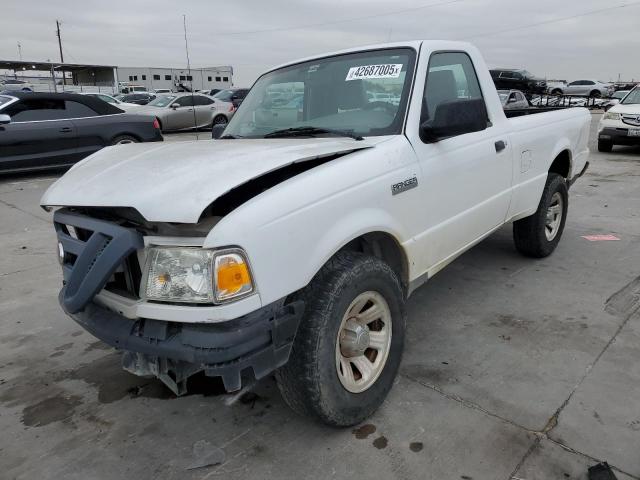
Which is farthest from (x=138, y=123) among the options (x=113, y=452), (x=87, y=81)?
(x=87, y=81)

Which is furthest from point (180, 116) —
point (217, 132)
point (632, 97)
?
point (217, 132)

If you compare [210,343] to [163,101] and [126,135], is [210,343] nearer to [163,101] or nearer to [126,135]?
[126,135]

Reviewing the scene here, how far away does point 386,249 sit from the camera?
2.86m

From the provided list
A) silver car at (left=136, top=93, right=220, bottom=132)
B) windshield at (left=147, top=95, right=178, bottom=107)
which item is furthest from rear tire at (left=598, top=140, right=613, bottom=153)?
windshield at (left=147, top=95, right=178, bottom=107)

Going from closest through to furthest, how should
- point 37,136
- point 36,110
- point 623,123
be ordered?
point 37,136 → point 36,110 → point 623,123

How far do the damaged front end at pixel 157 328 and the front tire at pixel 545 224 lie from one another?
322 cm

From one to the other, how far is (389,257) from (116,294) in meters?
1.46

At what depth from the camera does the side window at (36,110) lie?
9.02 metres

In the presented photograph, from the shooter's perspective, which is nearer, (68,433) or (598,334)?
(68,433)

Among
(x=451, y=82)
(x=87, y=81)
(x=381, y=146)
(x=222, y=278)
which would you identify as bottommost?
(x=222, y=278)

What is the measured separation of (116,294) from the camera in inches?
86.6

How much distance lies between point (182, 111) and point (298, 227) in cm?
1763

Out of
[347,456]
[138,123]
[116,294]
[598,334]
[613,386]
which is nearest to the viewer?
[116,294]

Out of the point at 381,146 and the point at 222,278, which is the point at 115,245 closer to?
the point at 222,278
